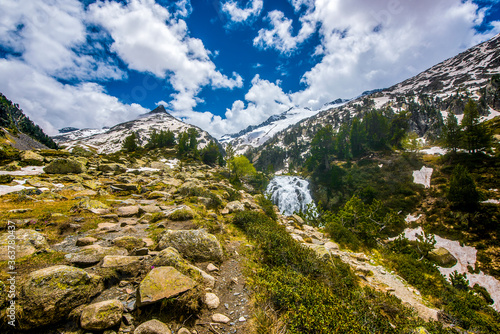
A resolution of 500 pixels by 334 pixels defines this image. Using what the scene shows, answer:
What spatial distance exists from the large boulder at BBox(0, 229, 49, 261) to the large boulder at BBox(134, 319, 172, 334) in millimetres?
5738

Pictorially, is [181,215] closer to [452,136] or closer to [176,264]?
[176,264]

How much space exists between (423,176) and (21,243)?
64276mm

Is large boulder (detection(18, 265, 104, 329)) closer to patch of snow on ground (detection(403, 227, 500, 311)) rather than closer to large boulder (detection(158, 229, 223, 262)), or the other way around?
large boulder (detection(158, 229, 223, 262))

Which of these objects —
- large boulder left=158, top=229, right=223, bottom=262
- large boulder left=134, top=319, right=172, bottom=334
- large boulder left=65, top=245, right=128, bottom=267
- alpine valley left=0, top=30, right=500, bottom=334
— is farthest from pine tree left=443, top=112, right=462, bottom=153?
large boulder left=65, top=245, right=128, bottom=267

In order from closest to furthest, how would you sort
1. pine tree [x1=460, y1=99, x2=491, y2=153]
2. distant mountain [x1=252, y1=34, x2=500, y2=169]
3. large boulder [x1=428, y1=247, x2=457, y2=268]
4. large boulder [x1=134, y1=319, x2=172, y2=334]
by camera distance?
large boulder [x1=134, y1=319, x2=172, y2=334], large boulder [x1=428, y1=247, x2=457, y2=268], pine tree [x1=460, y1=99, x2=491, y2=153], distant mountain [x1=252, y1=34, x2=500, y2=169]

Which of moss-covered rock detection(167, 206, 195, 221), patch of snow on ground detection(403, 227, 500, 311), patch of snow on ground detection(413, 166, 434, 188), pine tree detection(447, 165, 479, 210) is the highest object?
patch of snow on ground detection(413, 166, 434, 188)

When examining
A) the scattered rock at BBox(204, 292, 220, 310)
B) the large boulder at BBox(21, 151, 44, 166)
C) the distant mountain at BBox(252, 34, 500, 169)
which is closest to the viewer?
the scattered rock at BBox(204, 292, 220, 310)

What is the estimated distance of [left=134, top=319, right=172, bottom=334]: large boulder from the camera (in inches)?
147

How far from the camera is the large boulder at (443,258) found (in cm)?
2256

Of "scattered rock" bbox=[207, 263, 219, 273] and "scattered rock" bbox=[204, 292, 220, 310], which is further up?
"scattered rock" bbox=[207, 263, 219, 273]

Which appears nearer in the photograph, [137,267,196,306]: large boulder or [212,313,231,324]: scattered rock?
[137,267,196,306]: large boulder

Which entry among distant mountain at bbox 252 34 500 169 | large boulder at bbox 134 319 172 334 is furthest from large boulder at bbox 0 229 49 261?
distant mountain at bbox 252 34 500 169

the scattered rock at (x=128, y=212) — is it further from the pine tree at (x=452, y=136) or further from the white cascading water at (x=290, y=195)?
the pine tree at (x=452, y=136)

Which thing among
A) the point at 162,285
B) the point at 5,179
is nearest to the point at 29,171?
the point at 5,179
